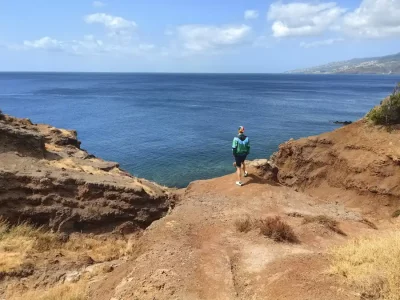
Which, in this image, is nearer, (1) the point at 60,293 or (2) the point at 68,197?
(1) the point at 60,293

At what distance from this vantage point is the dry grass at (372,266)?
25.6 ft

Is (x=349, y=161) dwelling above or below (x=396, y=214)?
above

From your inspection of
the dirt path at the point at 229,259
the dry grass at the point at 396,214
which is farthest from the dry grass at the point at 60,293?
the dry grass at the point at 396,214

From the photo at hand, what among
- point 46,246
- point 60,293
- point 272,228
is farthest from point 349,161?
point 60,293

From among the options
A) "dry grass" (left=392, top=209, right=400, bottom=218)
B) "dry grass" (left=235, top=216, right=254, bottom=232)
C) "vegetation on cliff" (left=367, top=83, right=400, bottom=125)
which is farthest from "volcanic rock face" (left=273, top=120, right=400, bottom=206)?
"dry grass" (left=235, top=216, right=254, bottom=232)

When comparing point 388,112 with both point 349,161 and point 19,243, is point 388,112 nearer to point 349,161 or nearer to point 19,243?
point 349,161

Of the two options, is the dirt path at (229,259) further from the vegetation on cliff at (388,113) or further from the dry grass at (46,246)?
the vegetation on cliff at (388,113)

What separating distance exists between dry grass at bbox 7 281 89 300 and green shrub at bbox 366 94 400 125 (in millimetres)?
20460

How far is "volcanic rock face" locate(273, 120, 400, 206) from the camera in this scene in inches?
840

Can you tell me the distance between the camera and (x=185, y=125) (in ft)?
208

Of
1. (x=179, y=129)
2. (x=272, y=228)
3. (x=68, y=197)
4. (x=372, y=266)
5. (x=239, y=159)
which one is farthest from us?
(x=179, y=129)

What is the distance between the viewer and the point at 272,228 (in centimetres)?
1231

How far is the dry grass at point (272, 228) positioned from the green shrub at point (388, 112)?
14669mm

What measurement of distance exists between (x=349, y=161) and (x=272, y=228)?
13.1 m
